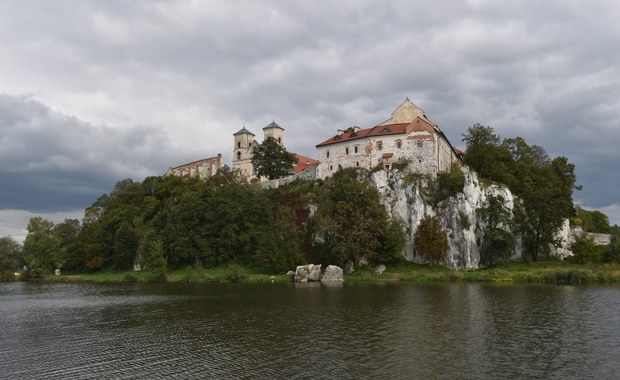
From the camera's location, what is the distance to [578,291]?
1817 inches

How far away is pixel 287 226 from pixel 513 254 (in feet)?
109

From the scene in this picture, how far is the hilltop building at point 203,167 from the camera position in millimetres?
115125

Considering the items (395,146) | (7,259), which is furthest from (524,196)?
(7,259)

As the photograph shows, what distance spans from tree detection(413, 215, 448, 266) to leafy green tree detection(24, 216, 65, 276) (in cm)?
6648

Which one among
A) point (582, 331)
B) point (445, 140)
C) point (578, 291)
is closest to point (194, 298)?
point (582, 331)

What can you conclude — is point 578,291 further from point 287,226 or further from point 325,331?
point 287,226

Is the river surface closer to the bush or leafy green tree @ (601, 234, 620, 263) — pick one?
the bush

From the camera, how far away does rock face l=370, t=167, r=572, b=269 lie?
226 feet

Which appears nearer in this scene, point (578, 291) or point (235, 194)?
point (578, 291)

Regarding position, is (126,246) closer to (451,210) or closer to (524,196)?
(451,210)

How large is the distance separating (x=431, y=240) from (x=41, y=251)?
70811mm

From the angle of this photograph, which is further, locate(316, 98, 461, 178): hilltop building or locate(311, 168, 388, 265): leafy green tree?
locate(316, 98, 461, 178): hilltop building

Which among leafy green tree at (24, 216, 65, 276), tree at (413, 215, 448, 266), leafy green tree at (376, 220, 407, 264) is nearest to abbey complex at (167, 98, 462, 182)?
tree at (413, 215, 448, 266)

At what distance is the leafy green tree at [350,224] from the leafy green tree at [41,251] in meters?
52.1
